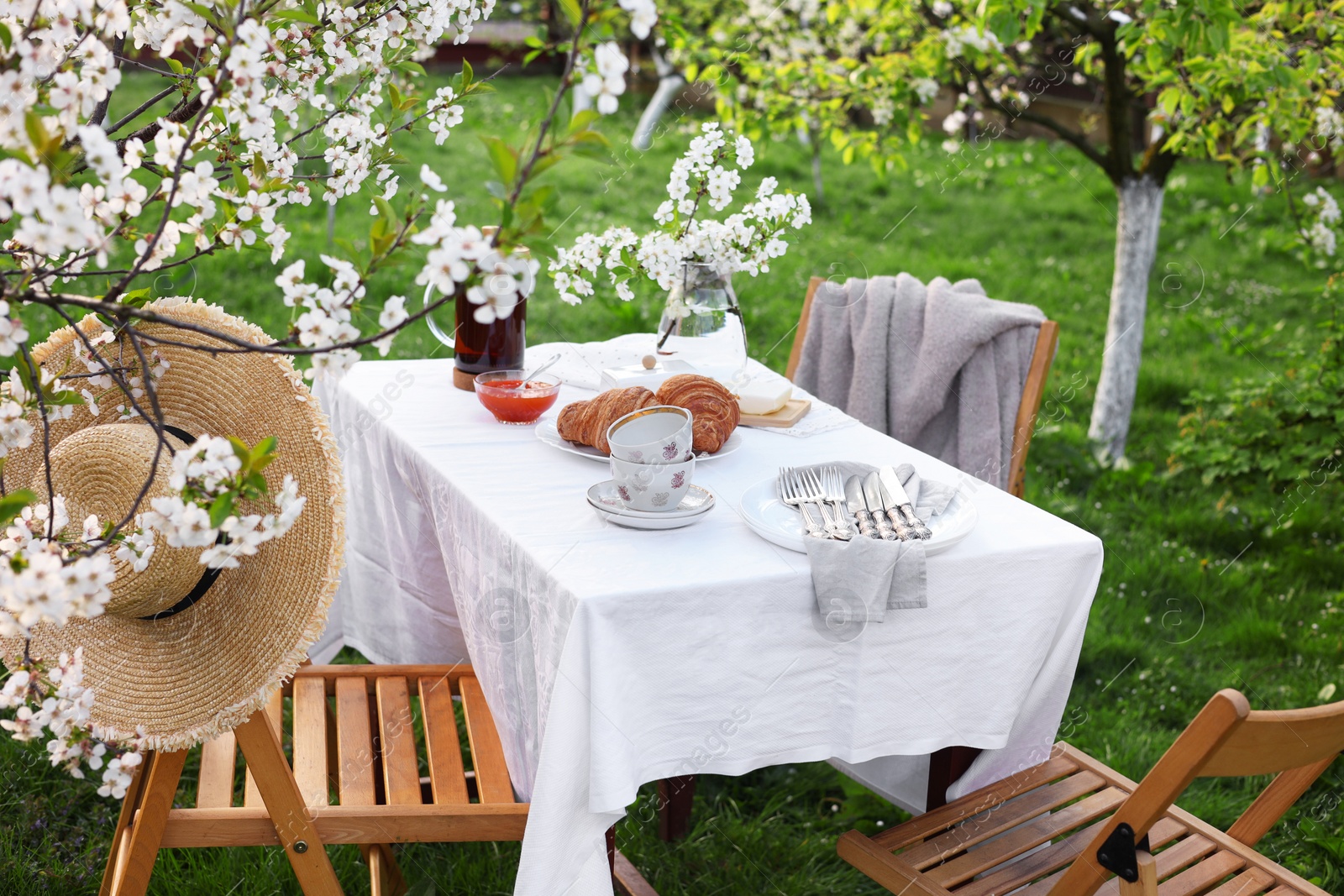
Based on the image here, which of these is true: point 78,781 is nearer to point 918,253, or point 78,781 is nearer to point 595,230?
point 595,230

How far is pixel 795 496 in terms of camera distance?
6.20 ft

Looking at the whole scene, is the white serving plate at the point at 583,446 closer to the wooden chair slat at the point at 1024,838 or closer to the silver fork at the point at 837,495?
the silver fork at the point at 837,495

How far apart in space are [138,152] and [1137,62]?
3503mm

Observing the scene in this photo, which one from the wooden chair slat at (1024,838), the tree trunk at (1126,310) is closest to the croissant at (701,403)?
the wooden chair slat at (1024,838)

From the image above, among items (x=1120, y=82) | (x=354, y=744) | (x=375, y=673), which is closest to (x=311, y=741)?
(x=354, y=744)

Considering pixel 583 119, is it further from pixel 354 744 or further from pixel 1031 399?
pixel 1031 399

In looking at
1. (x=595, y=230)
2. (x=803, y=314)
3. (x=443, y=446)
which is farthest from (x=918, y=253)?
(x=443, y=446)

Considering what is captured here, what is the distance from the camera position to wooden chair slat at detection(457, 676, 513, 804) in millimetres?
1914

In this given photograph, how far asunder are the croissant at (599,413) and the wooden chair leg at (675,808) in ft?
2.95

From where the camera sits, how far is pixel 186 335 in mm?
1745

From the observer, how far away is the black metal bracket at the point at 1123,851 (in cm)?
153

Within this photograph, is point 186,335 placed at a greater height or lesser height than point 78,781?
greater

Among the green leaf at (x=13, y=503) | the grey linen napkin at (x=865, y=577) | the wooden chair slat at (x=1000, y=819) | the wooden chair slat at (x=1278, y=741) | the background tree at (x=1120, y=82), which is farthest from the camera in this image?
the background tree at (x=1120, y=82)

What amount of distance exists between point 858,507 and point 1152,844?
0.76 meters
